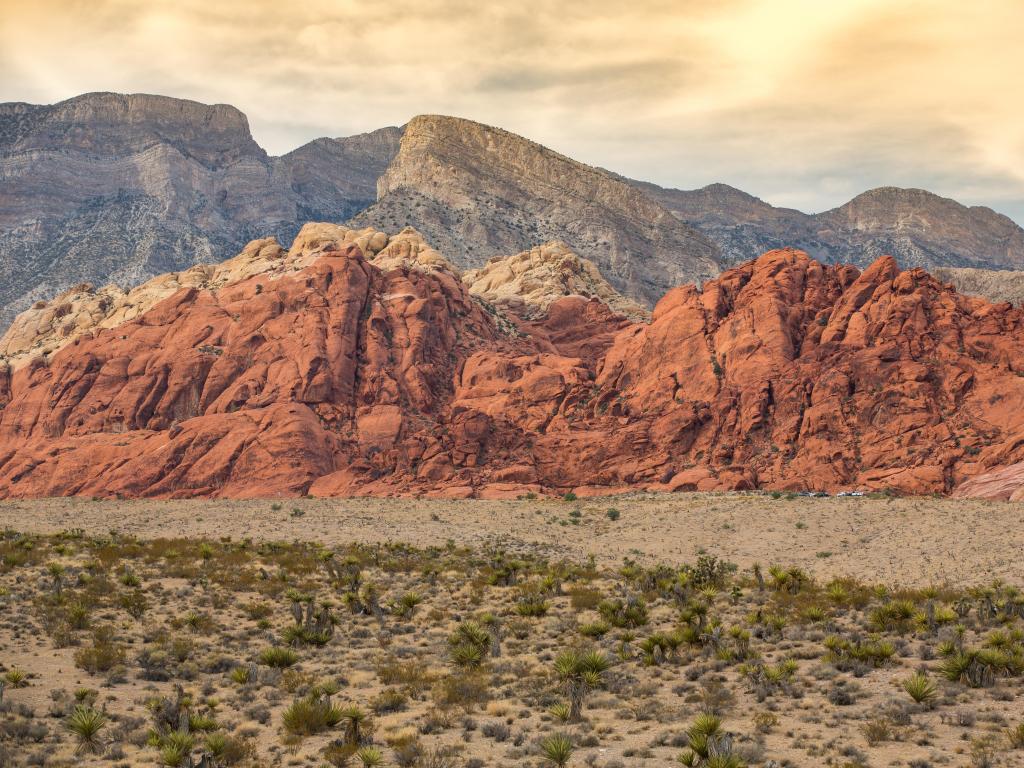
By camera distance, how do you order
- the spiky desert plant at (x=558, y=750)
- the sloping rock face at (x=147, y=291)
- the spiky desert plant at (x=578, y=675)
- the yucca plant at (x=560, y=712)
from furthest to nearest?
the sloping rock face at (x=147, y=291)
the spiky desert plant at (x=578, y=675)
the yucca plant at (x=560, y=712)
the spiky desert plant at (x=558, y=750)

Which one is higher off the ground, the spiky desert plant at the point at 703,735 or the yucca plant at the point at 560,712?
the spiky desert plant at the point at 703,735

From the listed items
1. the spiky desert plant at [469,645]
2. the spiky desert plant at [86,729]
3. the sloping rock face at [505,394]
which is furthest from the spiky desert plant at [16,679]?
the sloping rock face at [505,394]

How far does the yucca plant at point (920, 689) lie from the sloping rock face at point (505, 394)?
44.8m

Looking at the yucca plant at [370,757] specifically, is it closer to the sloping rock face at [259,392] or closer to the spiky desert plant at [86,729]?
the spiky desert plant at [86,729]

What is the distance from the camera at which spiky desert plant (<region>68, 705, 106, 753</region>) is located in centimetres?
1672

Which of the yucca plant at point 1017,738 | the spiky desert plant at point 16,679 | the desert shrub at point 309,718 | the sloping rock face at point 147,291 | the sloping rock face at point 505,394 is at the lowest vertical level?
the desert shrub at point 309,718

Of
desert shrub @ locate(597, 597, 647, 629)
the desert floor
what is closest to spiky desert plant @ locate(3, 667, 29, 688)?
the desert floor

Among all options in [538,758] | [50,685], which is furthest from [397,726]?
[50,685]

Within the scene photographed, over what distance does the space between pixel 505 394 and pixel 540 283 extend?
3810 centimetres

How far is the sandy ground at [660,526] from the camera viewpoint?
37594 mm

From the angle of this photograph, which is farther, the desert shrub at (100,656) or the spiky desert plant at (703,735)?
the desert shrub at (100,656)

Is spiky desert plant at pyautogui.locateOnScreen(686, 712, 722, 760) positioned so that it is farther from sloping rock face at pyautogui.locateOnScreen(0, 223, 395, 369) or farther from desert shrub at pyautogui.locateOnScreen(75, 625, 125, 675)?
sloping rock face at pyautogui.locateOnScreen(0, 223, 395, 369)

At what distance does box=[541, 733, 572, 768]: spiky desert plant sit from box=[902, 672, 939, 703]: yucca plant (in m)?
7.48

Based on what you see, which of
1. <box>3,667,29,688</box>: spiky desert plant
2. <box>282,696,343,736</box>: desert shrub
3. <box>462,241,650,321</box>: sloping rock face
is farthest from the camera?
<box>462,241,650,321</box>: sloping rock face
